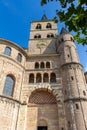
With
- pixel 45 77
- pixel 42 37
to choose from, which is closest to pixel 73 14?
pixel 45 77

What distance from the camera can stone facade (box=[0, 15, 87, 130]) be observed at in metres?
15.6

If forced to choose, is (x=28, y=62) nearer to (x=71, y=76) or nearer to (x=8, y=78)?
(x=8, y=78)

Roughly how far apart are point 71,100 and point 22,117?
6.26m

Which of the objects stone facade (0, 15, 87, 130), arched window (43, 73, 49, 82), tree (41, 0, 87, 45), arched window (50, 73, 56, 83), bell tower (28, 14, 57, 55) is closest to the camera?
tree (41, 0, 87, 45)

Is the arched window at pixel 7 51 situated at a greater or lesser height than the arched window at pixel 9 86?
greater

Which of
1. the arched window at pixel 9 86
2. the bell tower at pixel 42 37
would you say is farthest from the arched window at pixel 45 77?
the bell tower at pixel 42 37

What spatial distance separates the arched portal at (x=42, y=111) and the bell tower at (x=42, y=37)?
31.7 feet

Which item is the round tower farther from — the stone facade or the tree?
the tree

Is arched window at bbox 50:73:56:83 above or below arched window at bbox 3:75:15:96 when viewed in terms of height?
above

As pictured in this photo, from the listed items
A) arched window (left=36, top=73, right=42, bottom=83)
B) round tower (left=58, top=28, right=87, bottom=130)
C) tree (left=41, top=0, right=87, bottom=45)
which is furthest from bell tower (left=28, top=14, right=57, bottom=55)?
tree (left=41, top=0, right=87, bottom=45)

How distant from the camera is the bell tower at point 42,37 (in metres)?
26.6

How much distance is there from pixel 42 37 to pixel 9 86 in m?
16.2

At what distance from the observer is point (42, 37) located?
30.6m

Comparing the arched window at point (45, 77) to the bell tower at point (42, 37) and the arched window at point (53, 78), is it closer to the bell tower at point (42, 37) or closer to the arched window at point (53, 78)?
the arched window at point (53, 78)
